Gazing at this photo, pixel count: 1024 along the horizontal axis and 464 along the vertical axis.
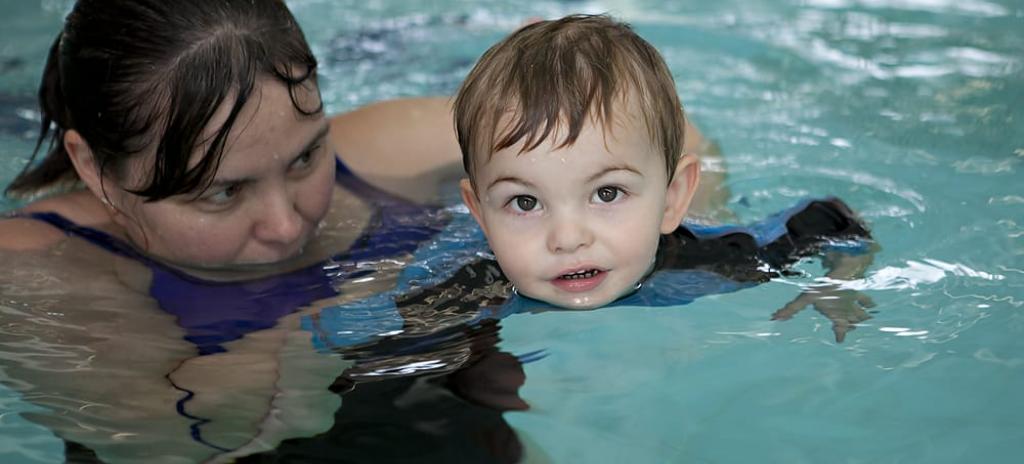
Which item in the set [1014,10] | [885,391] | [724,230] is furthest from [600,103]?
[1014,10]

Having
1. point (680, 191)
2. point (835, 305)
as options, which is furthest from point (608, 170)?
point (835, 305)

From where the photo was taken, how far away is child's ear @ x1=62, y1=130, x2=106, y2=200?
8.23ft

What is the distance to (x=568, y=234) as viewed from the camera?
2.09 meters

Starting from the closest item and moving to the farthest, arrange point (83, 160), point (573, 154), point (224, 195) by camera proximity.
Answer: point (573, 154) → point (224, 195) → point (83, 160)

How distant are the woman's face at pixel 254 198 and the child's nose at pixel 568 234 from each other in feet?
1.99

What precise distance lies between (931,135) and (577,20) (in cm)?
150

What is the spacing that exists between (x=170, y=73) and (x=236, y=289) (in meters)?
0.48

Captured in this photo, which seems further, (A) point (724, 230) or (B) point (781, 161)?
(B) point (781, 161)

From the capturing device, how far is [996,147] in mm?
3189

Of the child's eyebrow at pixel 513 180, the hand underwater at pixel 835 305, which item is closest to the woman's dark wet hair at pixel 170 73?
the child's eyebrow at pixel 513 180

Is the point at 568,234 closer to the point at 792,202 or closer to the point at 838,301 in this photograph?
the point at 838,301

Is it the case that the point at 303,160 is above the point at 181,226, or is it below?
above

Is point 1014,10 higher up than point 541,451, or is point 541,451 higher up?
point 1014,10

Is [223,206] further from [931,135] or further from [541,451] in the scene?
[931,135]
